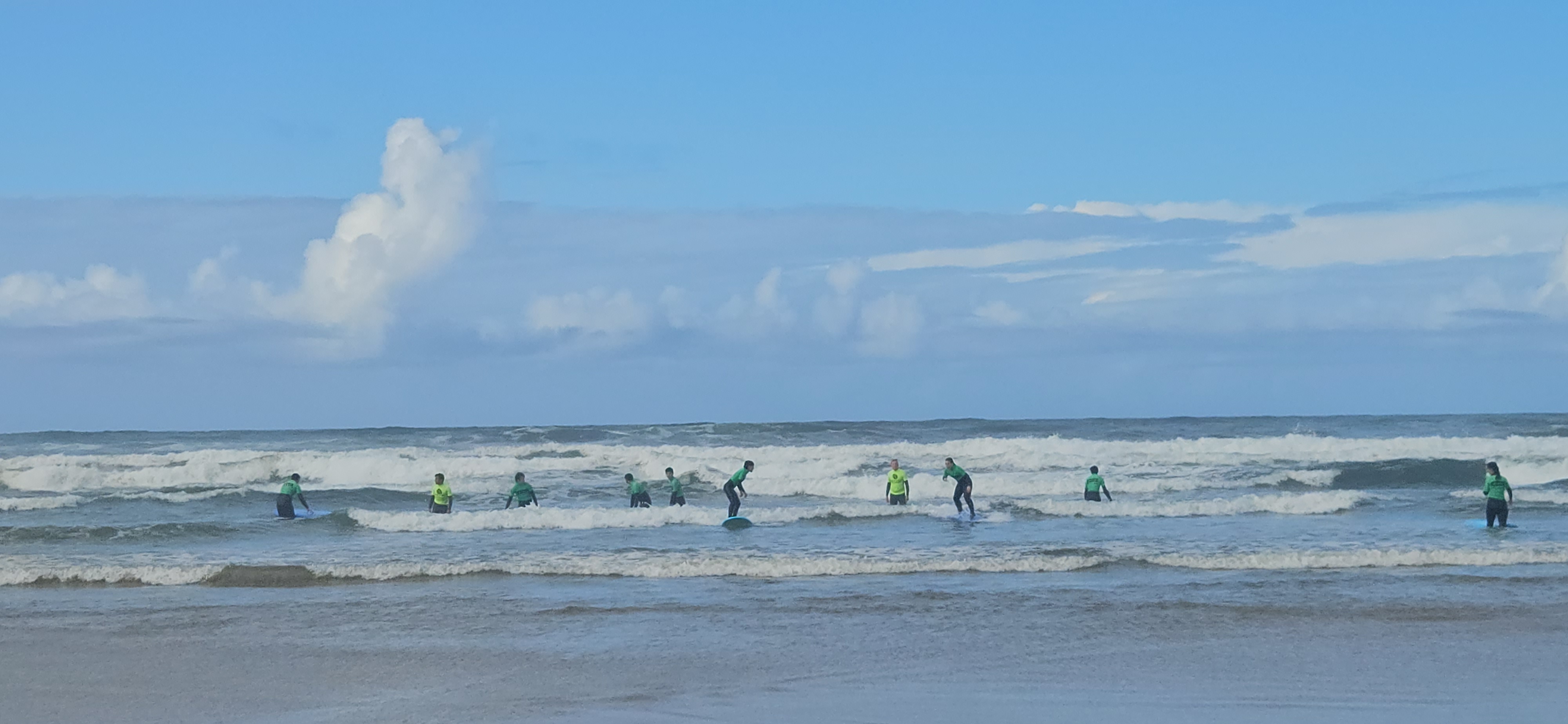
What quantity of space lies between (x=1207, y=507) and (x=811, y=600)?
12599 mm

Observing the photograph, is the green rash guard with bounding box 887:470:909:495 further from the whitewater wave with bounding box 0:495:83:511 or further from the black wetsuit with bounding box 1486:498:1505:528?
the whitewater wave with bounding box 0:495:83:511

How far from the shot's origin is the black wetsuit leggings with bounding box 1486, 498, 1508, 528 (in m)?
19.6

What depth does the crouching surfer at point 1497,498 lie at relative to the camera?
770 inches

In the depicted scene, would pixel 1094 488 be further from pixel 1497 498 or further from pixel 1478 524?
pixel 1497 498

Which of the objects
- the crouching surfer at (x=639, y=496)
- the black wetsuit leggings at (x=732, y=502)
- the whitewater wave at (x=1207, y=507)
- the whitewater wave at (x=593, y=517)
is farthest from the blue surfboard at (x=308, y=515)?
the whitewater wave at (x=1207, y=507)

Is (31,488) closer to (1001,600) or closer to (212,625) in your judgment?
(212,625)

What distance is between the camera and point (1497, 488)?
772 inches

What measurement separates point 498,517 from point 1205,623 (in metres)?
14.2

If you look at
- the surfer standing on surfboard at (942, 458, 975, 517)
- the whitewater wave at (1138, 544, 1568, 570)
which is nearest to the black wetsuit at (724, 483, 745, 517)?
the surfer standing on surfboard at (942, 458, 975, 517)

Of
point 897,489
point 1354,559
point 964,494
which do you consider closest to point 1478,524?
point 1354,559

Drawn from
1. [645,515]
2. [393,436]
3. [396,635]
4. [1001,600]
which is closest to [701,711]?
[396,635]

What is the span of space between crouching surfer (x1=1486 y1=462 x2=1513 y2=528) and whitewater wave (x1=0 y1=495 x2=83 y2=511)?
27.6 m

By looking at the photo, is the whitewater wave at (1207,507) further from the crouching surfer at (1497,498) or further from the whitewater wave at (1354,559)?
the whitewater wave at (1354,559)

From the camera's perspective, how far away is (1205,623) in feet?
38.3
